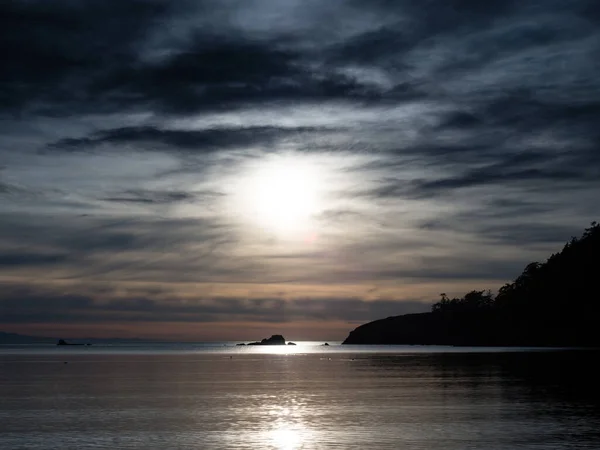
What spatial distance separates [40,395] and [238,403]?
23048mm

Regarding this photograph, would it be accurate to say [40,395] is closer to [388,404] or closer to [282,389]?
[282,389]

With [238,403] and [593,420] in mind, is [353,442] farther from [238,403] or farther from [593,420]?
[238,403]

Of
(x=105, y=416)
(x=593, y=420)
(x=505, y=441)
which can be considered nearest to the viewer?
(x=505, y=441)

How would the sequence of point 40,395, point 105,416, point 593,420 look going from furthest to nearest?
1. point 40,395
2. point 105,416
3. point 593,420

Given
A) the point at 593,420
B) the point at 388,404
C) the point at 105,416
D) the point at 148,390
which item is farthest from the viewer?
the point at 148,390

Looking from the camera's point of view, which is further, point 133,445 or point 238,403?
point 238,403

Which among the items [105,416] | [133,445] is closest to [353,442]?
[133,445]

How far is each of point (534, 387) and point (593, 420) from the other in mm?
32419

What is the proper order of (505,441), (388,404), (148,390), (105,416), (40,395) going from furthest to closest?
(148,390)
(40,395)
(388,404)
(105,416)
(505,441)

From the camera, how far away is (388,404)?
68000 millimetres

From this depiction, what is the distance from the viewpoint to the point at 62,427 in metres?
52.9

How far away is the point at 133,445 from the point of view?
44438 millimetres

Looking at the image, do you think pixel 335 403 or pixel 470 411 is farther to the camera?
pixel 335 403

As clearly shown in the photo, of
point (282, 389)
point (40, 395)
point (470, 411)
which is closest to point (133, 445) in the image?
point (470, 411)
